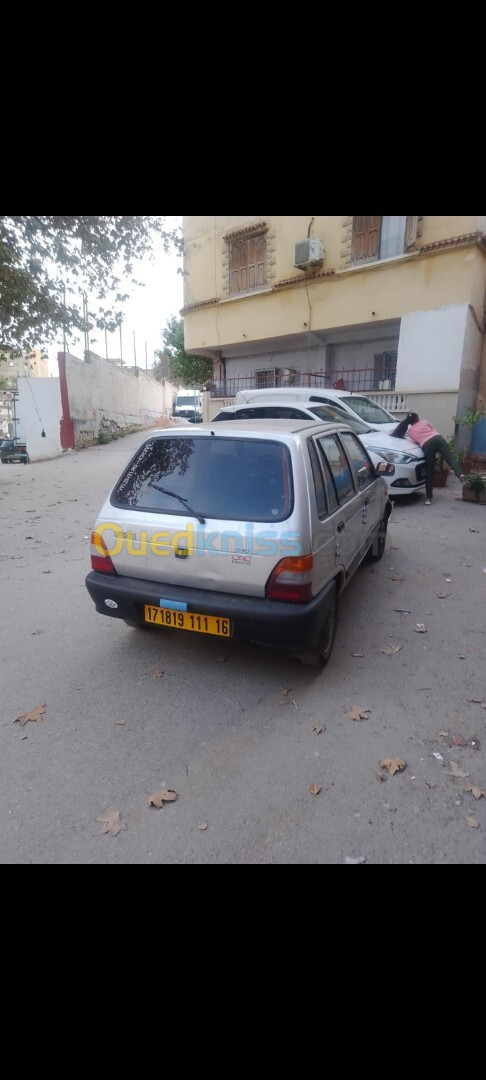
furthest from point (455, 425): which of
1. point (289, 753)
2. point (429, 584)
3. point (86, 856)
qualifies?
point (86, 856)

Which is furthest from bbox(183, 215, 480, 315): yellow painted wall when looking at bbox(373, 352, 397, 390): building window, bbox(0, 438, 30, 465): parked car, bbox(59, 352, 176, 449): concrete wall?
bbox(0, 438, 30, 465): parked car

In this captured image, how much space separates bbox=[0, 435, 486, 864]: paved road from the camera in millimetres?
Answer: 2207

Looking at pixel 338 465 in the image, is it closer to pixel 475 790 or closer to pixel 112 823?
pixel 475 790

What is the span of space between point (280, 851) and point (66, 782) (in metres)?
1.10

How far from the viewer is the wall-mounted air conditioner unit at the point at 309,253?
14258 millimetres

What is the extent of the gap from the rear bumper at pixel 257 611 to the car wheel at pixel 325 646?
6.1 inches

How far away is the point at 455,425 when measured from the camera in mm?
12562

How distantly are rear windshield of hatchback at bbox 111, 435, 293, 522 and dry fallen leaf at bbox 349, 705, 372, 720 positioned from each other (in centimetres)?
125

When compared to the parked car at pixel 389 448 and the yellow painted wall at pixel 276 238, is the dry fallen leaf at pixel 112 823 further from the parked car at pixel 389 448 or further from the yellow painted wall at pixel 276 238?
the yellow painted wall at pixel 276 238

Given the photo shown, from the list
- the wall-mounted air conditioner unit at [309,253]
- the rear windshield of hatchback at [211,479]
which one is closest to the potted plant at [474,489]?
the rear windshield of hatchback at [211,479]

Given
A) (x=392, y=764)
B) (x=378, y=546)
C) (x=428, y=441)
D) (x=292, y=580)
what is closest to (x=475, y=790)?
(x=392, y=764)

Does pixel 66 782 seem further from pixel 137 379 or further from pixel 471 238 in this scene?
pixel 137 379

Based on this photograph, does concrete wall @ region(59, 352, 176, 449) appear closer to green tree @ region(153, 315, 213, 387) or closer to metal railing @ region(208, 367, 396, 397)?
green tree @ region(153, 315, 213, 387)
